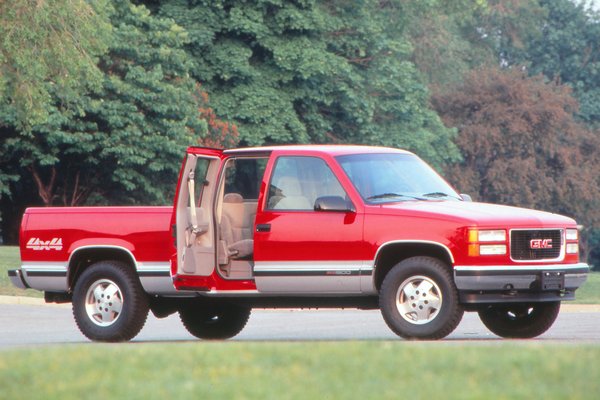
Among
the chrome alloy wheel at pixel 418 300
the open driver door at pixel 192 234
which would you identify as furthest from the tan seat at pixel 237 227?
the chrome alloy wheel at pixel 418 300

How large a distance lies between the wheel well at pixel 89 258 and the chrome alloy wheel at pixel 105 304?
318 millimetres

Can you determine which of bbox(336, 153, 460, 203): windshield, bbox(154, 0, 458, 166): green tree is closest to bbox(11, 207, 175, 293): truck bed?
bbox(336, 153, 460, 203): windshield

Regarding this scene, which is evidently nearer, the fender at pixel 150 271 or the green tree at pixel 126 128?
the fender at pixel 150 271

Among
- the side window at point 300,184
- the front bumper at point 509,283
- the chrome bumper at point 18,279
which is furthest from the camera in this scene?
the chrome bumper at point 18,279

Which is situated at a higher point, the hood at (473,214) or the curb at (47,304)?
the hood at (473,214)

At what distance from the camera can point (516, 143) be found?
6331 centimetres

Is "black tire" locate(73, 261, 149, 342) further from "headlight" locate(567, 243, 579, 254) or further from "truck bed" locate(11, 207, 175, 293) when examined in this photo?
"headlight" locate(567, 243, 579, 254)

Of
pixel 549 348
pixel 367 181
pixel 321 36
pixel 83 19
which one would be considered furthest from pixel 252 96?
pixel 549 348

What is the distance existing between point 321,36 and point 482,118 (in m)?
17.0

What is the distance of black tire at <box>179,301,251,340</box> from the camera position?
15781mm

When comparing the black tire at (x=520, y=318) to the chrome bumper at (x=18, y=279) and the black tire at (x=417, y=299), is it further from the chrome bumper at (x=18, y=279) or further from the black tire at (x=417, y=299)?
the chrome bumper at (x=18, y=279)

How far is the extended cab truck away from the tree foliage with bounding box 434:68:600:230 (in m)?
47.1

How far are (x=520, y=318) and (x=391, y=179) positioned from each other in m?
2.08

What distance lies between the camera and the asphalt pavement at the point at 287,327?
1536 centimetres
